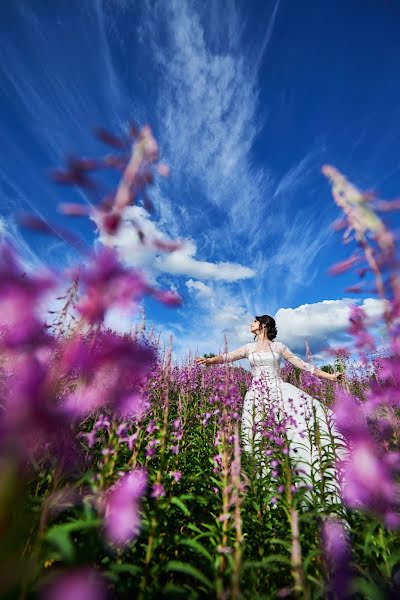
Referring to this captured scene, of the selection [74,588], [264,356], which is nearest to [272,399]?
[264,356]

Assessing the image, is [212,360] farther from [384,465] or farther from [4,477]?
[4,477]

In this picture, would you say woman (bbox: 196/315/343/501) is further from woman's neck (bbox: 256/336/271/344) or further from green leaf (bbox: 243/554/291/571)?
green leaf (bbox: 243/554/291/571)

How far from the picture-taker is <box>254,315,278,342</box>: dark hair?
734 cm

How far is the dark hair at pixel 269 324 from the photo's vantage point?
7344mm

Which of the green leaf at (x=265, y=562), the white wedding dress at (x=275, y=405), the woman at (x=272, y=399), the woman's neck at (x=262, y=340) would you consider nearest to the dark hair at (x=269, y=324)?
the woman at (x=272, y=399)

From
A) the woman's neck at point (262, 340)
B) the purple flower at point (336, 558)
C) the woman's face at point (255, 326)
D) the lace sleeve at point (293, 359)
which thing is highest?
the woman's face at point (255, 326)

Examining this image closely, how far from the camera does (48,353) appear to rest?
3.21ft

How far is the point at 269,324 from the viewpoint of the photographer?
24.5 ft

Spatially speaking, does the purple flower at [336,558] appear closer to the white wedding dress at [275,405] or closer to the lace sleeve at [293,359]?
the white wedding dress at [275,405]

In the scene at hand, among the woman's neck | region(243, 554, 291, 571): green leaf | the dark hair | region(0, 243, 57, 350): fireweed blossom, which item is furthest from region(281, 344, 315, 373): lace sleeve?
region(0, 243, 57, 350): fireweed blossom

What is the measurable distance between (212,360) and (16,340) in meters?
5.20

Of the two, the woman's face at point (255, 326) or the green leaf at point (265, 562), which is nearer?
the green leaf at point (265, 562)

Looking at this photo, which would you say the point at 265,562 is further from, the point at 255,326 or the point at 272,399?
the point at 255,326

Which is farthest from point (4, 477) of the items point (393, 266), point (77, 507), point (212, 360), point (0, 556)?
point (212, 360)
